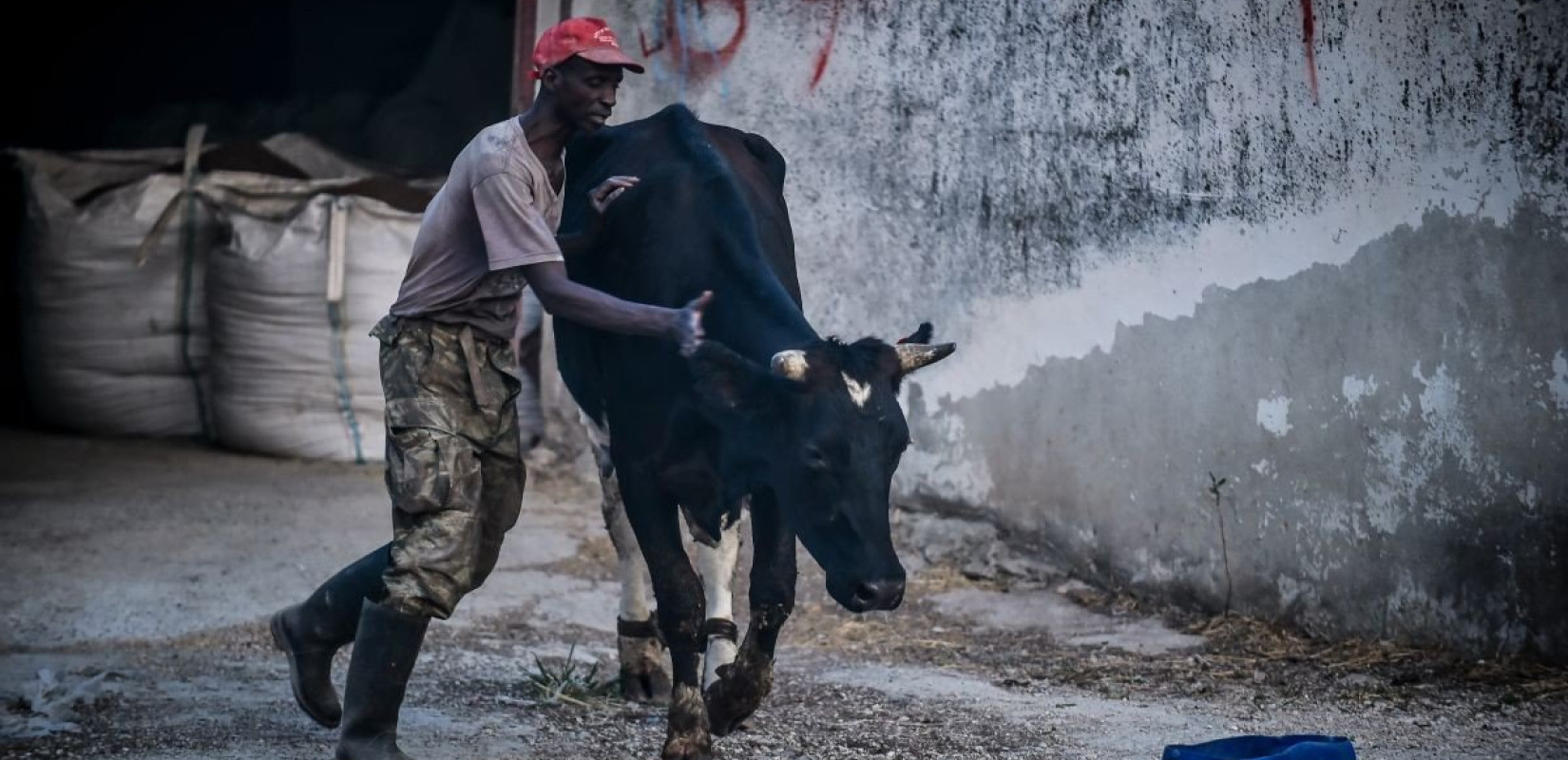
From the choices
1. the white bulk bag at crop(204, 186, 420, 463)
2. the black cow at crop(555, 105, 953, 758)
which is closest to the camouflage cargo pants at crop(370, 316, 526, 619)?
the black cow at crop(555, 105, 953, 758)

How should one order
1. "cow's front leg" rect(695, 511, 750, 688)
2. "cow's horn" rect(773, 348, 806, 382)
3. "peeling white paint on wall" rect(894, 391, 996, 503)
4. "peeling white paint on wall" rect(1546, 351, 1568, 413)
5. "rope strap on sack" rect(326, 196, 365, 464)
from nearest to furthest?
"cow's horn" rect(773, 348, 806, 382) → "cow's front leg" rect(695, 511, 750, 688) → "peeling white paint on wall" rect(1546, 351, 1568, 413) → "peeling white paint on wall" rect(894, 391, 996, 503) → "rope strap on sack" rect(326, 196, 365, 464)

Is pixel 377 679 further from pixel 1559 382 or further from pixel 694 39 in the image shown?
pixel 694 39

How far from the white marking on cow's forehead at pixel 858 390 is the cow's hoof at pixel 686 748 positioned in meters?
1.01

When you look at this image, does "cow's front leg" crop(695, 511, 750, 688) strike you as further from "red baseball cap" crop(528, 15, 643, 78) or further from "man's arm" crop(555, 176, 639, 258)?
"red baseball cap" crop(528, 15, 643, 78)

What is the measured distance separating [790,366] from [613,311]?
421 mm

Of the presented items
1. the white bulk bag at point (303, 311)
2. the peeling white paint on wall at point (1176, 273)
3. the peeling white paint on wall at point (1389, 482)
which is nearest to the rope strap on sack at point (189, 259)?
the white bulk bag at point (303, 311)

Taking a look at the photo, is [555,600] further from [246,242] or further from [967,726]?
[246,242]

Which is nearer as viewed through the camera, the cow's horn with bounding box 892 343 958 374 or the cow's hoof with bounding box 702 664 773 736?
the cow's horn with bounding box 892 343 958 374

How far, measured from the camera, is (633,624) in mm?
5215

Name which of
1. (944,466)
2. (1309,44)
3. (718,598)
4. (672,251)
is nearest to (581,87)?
(672,251)

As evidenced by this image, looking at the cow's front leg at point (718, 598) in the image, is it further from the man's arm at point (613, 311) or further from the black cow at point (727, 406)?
the man's arm at point (613, 311)

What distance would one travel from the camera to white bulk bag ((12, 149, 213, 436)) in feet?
28.5

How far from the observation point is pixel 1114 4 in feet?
20.3

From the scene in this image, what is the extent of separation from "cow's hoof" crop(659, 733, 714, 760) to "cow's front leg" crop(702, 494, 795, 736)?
0.05 meters
